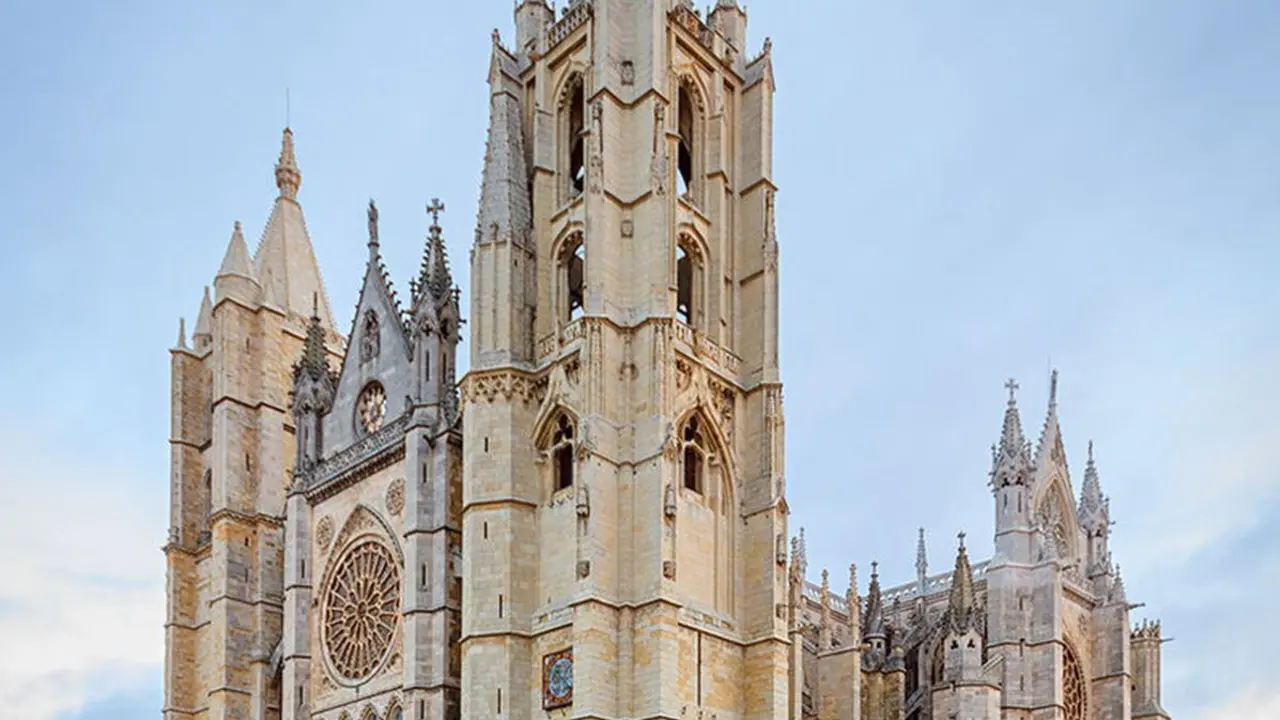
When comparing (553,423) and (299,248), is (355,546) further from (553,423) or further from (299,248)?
(299,248)

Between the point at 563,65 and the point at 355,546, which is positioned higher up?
the point at 563,65

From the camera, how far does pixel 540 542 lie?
34406mm

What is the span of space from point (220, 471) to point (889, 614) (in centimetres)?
2422

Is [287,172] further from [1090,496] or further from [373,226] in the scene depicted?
[1090,496]

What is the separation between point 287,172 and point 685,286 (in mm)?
19603

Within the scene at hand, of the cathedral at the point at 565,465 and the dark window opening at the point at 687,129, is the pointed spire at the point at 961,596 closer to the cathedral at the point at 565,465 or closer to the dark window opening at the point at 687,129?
the cathedral at the point at 565,465

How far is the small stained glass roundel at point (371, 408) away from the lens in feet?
129

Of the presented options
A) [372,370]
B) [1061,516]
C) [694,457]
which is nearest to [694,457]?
[694,457]

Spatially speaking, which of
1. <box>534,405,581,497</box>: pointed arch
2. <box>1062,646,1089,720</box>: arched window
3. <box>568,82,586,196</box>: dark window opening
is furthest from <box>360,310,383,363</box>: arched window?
<box>1062,646,1089,720</box>: arched window

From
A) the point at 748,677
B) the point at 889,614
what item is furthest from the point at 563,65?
the point at 889,614

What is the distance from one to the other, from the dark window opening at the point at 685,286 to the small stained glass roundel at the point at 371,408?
303 inches

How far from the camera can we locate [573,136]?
37.8m

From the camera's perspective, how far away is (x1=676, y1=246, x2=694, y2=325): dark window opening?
36881 millimetres

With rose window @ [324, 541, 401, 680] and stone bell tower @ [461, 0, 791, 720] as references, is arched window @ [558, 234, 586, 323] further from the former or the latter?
rose window @ [324, 541, 401, 680]
